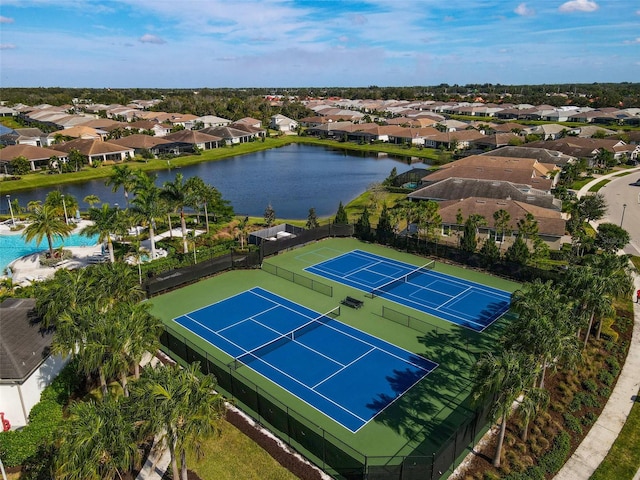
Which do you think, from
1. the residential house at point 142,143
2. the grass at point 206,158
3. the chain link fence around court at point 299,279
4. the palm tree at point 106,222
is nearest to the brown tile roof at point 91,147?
the residential house at point 142,143

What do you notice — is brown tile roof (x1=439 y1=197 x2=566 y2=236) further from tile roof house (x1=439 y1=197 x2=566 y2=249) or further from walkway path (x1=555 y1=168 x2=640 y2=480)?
walkway path (x1=555 y1=168 x2=640 y2=480)

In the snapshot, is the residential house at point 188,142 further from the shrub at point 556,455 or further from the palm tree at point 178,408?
the shrub at point 556,455

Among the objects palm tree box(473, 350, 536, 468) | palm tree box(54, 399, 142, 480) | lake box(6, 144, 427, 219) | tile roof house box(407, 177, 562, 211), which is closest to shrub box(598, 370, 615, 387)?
palm tree box(473, 350, 536, 468)

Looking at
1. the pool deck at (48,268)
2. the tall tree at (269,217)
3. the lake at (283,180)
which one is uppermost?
the tall tree at (269,217)

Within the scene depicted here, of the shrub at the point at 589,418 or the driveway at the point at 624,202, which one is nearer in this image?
the shrub at the point at 589,418

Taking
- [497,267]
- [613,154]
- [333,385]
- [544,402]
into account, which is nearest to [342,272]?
[497,267]
